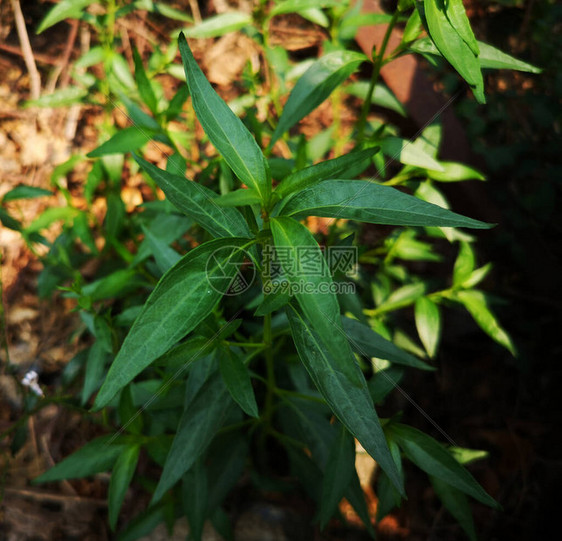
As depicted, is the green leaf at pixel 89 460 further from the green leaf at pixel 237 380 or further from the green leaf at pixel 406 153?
the green leaf at pixel 406 153

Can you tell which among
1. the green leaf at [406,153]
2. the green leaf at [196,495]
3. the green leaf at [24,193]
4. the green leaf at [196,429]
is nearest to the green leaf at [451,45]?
the green leaf at [406,153]

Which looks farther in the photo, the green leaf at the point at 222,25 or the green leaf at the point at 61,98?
the green leaf at the point at 61,98

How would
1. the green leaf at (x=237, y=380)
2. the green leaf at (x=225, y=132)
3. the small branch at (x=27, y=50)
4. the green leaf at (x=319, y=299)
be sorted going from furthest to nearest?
the small branch at (x=27, y=50), the green leaf at (x=237, y=380), the green leaf at (x=225, y=132), the green leaf at (x=319, y=299)

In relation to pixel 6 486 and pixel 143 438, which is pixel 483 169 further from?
pixel 6 486

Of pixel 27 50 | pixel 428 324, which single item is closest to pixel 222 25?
pixel 428 324

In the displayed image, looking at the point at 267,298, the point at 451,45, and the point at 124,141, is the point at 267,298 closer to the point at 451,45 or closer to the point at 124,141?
the point at 451,45

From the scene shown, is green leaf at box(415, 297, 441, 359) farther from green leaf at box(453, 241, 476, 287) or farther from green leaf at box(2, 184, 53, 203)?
green leaf at box(2, 184, 53, 203)

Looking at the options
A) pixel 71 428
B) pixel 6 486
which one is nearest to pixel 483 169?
pixel 71 428
